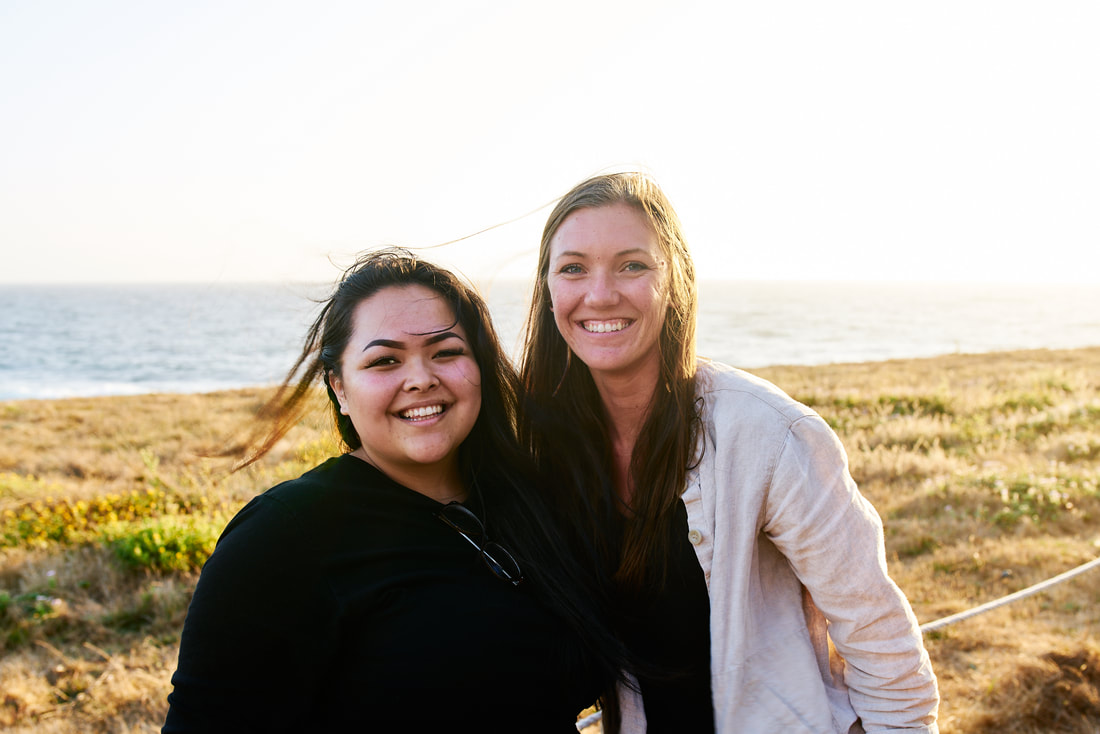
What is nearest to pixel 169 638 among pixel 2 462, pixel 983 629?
pixel 983 629

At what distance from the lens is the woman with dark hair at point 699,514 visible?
74.2 inches

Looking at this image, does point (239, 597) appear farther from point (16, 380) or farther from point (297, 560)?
point (16, 380)

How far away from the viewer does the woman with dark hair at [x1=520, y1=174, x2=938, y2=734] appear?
188 centimetres

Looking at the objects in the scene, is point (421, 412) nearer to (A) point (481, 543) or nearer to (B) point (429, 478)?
(B) point (429, 478)

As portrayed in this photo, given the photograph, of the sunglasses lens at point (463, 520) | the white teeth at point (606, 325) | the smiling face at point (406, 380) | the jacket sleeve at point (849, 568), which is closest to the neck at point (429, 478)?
the smiling face at point (406, 380)

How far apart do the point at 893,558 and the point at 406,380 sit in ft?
16.1

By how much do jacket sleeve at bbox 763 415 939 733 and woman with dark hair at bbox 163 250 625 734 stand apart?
66cm

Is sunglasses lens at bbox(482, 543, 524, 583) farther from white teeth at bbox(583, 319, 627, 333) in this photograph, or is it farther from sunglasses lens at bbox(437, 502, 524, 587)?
white teeth at bbox(583, 319, 627, 333)

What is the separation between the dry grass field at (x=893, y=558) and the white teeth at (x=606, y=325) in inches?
44.6

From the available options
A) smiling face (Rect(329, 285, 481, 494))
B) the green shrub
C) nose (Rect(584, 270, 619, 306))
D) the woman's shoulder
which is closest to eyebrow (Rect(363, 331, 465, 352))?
smiling face (Rect(329, 285, 481, 494))

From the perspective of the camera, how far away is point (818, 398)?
44.4 feet

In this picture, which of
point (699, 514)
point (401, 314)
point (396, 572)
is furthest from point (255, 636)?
point (699, 514)

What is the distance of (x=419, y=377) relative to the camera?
203cm

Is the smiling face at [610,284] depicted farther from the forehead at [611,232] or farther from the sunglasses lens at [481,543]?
the sunglasses lens at [481,543]
